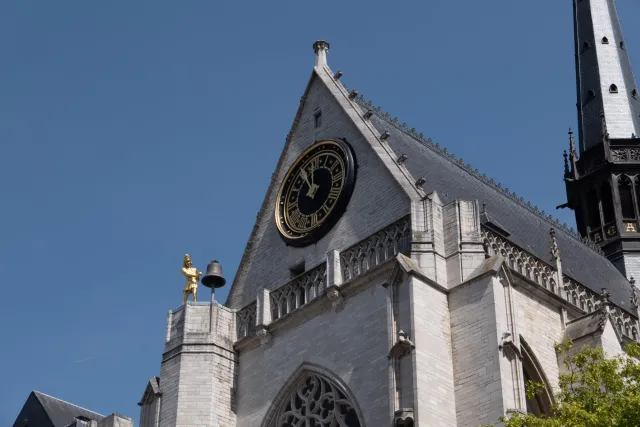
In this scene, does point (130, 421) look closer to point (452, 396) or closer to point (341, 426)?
point (341, 426)

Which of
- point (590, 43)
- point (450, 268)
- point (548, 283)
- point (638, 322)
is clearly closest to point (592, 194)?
point (590, 43)

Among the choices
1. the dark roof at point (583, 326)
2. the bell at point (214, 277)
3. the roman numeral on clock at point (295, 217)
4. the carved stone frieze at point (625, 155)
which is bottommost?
the dark roof at point (583, 326)

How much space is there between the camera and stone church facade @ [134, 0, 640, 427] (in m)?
22.9

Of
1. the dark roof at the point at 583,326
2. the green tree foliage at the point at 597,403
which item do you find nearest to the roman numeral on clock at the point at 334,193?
the dark roof at the point at 583,326

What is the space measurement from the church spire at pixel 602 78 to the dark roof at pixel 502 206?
6360mm

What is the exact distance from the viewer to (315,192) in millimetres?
28891

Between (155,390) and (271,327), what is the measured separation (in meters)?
2.79

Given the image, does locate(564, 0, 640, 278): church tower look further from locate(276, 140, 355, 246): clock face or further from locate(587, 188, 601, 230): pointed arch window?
locate(276, 140, 355, 246): clock face

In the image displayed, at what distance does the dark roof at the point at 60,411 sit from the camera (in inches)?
1394

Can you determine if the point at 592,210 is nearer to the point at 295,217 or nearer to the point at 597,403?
the point at 295,217

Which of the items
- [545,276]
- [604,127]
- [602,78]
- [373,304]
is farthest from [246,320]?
[602,78]

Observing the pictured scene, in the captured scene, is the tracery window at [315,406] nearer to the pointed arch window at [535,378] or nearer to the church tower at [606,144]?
the pointed arch window at [535,378]

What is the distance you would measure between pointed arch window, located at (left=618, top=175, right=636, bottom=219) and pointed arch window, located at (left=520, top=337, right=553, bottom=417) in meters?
16.3

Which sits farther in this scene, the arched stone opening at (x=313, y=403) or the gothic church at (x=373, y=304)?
the arched stone opening at (x=313, y=403)
